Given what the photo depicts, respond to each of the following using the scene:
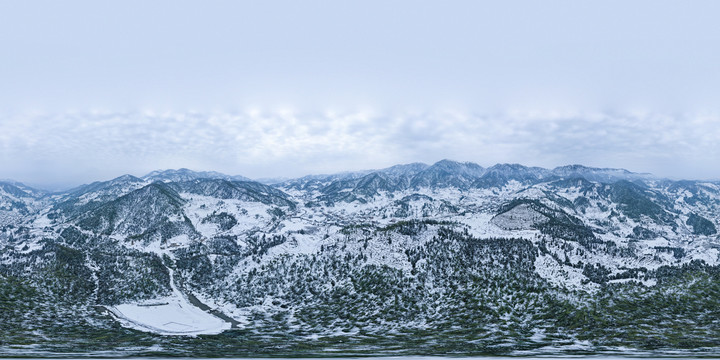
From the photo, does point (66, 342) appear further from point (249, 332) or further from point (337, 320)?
point (337, 320)

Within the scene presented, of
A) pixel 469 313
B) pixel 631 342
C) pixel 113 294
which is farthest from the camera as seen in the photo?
pixel 113 294

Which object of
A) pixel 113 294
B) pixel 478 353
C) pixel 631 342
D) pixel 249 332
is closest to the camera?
pixel 478 353

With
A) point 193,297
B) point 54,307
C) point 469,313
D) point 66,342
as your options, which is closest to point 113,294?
point 54,307

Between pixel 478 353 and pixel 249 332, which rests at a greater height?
pixel 478 353

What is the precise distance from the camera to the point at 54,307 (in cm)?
16450

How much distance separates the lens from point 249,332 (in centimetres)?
13750

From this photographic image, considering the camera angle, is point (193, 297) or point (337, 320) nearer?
point (337, 320)

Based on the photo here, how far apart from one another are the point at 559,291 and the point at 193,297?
180m

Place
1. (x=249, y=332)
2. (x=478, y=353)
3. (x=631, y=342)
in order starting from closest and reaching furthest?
(x=478, y=353) < (x=631, y=342) < (x=249, y=332)

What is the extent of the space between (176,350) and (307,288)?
93745 mm

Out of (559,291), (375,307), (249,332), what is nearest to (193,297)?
(249,332)

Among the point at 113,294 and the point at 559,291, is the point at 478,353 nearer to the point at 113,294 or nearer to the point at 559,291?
the point at 559,291

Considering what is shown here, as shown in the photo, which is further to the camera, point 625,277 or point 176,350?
point 625,277

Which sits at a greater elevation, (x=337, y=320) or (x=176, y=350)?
(x=176, y=350)
